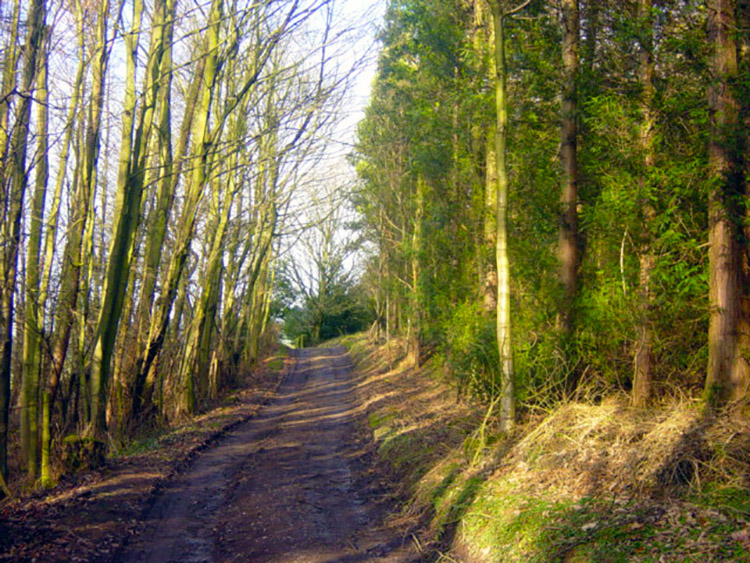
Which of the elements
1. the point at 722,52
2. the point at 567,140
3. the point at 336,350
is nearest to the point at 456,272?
the point at 567,140

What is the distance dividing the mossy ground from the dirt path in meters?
0.75

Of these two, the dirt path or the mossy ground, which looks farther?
the dirt path

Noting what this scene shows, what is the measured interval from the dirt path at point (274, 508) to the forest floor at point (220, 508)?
0.05 ft

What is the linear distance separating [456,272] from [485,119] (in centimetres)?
578

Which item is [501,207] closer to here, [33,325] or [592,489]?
[592,489]

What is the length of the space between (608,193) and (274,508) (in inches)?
244

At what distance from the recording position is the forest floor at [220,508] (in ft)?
20.2

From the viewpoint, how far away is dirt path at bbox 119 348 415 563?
20.7ft

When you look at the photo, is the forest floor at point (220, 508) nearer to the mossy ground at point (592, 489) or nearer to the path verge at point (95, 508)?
the path verge at point (95, 508)

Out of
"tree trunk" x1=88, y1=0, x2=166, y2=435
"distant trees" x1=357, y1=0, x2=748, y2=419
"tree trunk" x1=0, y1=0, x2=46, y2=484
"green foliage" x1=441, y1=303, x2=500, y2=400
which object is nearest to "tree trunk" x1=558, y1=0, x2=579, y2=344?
"distant trees" x1=357, y1=0, x2=748, y2=419

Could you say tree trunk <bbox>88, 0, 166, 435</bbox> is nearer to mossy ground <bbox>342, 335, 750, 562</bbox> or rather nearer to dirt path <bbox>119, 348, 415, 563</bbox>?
dirt path <bbox>119, 348, 415, 563</bbox>

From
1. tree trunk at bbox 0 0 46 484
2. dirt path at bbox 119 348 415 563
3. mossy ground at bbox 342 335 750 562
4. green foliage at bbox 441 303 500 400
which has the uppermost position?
tree trunk at bbox 0 0 46 484

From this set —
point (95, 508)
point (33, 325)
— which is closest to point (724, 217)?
point (95, 508)

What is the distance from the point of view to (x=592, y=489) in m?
6.09
